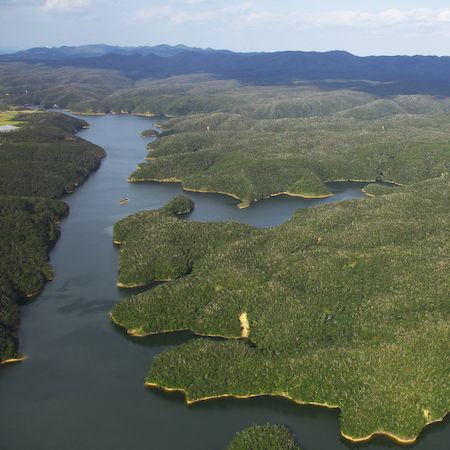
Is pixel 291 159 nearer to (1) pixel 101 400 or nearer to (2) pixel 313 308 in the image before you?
(2) pixel 313 308

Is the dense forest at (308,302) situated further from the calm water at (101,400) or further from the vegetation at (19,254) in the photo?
the calm water at (101,400)

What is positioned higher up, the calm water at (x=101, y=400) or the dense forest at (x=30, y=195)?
the dense forest at (x=30, y=195)

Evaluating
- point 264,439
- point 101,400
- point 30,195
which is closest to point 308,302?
point 264,439

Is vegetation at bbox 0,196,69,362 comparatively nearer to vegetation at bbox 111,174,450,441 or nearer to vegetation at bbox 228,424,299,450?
vegetation at bbox 111,174,450,441

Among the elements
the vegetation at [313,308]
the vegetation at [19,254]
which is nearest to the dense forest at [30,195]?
the vegetation at [19,254]

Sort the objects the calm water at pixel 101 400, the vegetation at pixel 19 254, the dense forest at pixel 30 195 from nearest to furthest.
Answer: the calm water at pixel 101 400
the vegetation at pixel 19 254
the dense forest at pixel 30 195

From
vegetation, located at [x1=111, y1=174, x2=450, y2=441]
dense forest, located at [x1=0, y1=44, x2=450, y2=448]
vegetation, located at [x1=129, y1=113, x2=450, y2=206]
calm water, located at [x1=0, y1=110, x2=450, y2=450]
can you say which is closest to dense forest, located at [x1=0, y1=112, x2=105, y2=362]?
dense forest, located at [x1=0, y1=44, x2=450, y2=448]

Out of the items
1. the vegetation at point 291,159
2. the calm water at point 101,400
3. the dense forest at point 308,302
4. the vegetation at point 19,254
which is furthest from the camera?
the vegetation at point 291,159

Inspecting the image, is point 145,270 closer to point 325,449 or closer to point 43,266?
point 43,266
